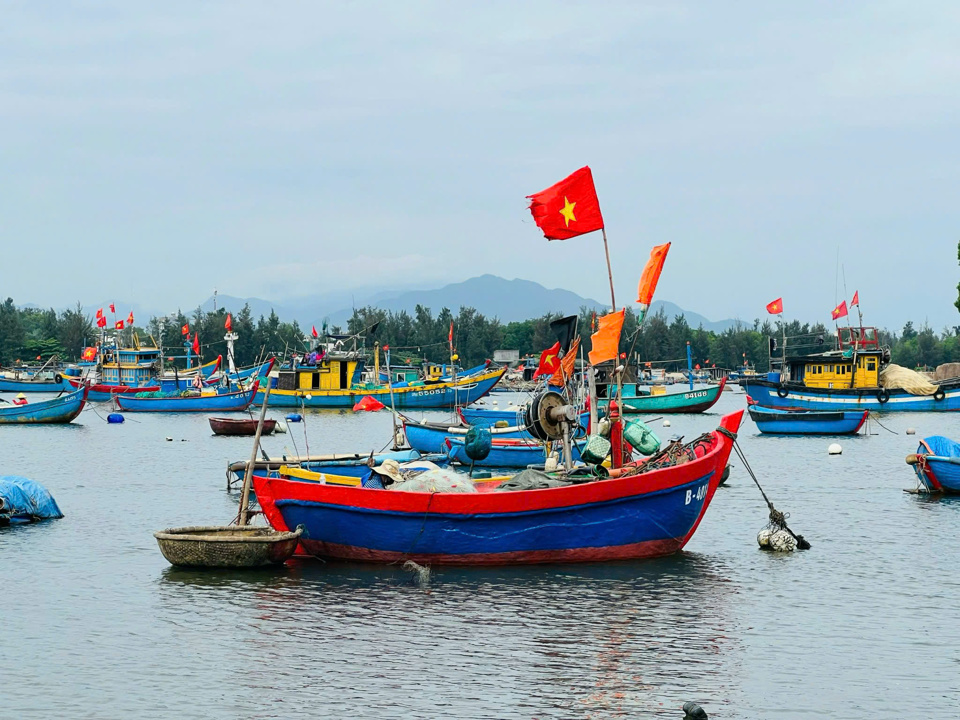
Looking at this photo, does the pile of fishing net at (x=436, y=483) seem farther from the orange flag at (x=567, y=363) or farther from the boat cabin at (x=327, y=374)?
the boat cabin at (x=327, y=374)

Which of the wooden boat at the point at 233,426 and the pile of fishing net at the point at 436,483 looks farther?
the wooden boat at the point at 233,426

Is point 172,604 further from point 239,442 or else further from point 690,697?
point 239,442

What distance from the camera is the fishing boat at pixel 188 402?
239ft

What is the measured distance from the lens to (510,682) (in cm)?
1207

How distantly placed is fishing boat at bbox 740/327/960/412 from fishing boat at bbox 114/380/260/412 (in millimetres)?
32896

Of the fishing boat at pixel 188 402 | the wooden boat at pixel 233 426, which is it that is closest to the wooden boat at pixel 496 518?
the wooden boat at pixel 233 426

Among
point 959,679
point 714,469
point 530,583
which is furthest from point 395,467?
point 959,679

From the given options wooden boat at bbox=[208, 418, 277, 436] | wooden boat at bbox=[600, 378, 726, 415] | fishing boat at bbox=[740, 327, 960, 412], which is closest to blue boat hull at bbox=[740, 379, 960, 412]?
fishing boat at bbox=[740, 327, 960, 412]

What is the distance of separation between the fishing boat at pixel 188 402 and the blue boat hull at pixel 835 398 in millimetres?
32447

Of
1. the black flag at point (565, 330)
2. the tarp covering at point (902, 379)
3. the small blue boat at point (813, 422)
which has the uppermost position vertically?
the black flag at point (565, 330)

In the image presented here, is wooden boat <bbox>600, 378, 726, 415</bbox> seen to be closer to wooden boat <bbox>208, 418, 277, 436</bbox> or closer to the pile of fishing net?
wooden boat <bbox>208, 418, 277, 436</bbox>

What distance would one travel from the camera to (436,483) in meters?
17.6

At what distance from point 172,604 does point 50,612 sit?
64.7 inches

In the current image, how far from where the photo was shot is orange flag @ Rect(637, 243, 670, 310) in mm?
19312
